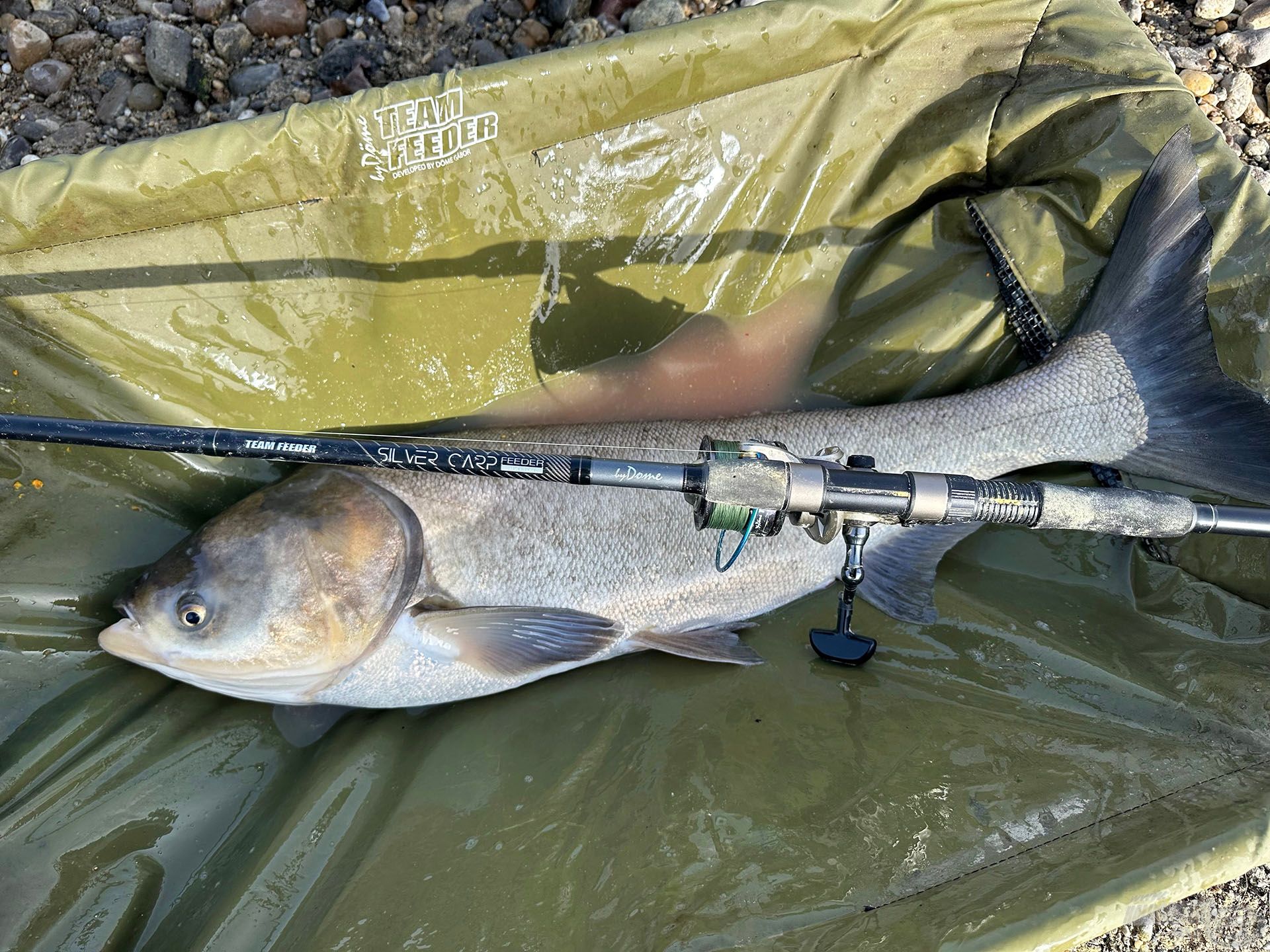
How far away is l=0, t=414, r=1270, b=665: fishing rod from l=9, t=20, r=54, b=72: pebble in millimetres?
2432

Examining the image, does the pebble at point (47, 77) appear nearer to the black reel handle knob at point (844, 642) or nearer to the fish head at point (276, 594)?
the fish head at point (276, 594)

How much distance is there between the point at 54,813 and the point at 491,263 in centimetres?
173

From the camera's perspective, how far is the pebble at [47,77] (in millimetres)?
2941

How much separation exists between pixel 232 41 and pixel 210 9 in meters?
0.19

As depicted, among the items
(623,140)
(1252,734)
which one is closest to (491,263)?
(623,140)

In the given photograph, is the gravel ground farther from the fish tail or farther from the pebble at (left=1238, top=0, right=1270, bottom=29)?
the pebble at (left=1238, top=0, right=1270, bottom=29)

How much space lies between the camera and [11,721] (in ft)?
6.14

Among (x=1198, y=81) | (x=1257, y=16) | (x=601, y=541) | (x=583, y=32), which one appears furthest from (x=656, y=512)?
(x=1257, y=16)

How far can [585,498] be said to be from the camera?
82.4 inches

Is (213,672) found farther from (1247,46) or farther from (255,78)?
(1247,46)

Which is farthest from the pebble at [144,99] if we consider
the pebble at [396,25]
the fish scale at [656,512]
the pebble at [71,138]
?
Result: the fish scale at [656,512]

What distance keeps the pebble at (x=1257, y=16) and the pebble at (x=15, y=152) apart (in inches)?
181

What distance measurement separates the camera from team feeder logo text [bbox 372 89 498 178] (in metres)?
1.85

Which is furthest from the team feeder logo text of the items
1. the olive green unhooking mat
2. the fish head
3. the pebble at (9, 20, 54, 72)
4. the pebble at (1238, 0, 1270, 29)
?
the pebble at (1238, 0, 1270, 29)
